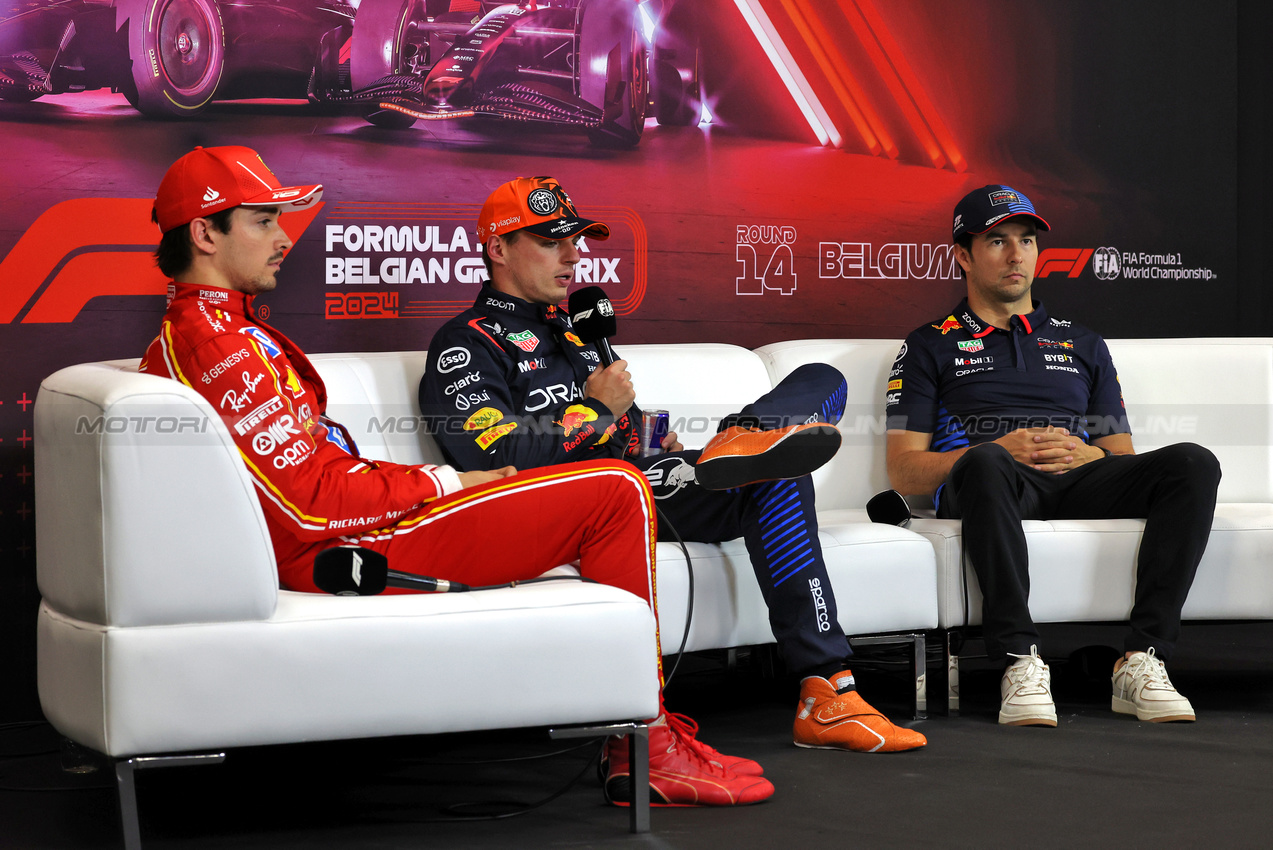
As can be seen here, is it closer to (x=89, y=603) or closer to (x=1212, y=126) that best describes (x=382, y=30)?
(x=89, y=603)

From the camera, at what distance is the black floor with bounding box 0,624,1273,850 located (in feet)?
6.86

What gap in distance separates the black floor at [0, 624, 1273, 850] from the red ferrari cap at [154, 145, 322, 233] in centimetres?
95

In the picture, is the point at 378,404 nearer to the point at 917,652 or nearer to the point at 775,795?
the point at 775,795

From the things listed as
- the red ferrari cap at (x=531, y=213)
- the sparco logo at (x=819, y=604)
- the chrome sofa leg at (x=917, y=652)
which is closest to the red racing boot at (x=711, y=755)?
the sparco logo at (x=819, y=604)

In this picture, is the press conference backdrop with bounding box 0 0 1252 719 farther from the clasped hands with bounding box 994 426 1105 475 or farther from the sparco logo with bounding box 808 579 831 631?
the sparco logo with bounding box 808 579 831 631

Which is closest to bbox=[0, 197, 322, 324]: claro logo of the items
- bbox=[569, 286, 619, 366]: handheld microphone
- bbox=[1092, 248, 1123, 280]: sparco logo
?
bbox=[569, 286, 619, 366]: handheld microphone

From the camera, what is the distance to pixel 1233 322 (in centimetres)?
461

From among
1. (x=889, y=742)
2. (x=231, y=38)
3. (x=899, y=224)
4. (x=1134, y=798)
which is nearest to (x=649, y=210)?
(x=899, y=224)

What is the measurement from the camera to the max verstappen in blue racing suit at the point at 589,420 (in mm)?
2539

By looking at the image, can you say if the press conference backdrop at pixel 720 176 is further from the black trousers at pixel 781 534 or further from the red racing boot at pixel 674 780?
the red racing boot at pixel 674 780

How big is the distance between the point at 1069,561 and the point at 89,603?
2.01 meters

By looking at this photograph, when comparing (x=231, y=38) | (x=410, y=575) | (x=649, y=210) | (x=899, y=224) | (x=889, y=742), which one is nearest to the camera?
(x=410, y=575)

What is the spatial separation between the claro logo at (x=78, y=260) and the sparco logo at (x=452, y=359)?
89 cm

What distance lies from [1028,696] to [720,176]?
72.4 inches
